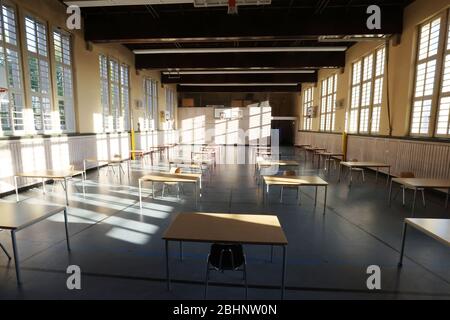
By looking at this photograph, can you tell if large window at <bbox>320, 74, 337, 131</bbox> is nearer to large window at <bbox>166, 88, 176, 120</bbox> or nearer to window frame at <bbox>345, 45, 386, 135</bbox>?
window frame at <bbox>345, 45, 386, 135</bbox>

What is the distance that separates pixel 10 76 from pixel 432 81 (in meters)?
9.25

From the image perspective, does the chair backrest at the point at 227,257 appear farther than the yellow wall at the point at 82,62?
No

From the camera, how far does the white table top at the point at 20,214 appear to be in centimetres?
233

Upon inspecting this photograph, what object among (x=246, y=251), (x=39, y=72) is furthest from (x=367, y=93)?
(x=39, y=72)

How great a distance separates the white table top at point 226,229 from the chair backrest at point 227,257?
68mm

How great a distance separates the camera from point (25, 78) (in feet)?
18.9

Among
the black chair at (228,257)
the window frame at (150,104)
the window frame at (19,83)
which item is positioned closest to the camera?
the black chair at (228,257)

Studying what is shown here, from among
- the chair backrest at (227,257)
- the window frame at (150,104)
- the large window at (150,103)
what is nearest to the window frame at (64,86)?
the large window at (150,103)

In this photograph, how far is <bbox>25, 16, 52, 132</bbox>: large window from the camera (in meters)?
5.98

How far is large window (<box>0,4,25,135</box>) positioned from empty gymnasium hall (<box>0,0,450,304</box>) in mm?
38

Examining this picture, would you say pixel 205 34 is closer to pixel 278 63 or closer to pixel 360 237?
pixel 278 63

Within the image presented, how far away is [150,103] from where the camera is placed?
47.2 feet

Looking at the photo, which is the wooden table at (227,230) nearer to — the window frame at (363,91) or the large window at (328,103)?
the window frame at (363,91)

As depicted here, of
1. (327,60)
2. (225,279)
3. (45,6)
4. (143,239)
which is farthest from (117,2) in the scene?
(327,60)
